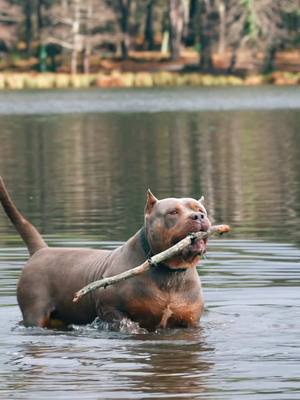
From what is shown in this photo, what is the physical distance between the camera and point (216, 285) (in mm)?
15477

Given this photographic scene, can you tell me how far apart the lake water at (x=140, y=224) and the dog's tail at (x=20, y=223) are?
0.70m

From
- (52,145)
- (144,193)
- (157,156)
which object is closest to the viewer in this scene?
(144,193)

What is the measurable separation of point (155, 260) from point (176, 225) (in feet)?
1.03

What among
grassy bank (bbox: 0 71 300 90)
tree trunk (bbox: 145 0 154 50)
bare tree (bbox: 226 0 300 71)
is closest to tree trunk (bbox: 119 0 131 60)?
tree trunk (bbox: 145 0 154 50)

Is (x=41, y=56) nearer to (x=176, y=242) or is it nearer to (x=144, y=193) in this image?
(x=144, y=193)

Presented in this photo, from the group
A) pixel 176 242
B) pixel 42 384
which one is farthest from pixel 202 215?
pixel 42 384

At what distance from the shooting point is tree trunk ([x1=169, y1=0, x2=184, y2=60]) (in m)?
105

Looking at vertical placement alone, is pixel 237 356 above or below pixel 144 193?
above

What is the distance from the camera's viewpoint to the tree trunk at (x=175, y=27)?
105 m

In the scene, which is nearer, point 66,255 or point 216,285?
point 66,255

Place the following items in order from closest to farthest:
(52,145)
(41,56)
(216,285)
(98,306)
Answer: (98,306)
(216,285)
(52,145)
(41,56)

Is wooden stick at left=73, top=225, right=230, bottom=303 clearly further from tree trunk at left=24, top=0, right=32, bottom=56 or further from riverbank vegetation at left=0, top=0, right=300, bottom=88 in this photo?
tree trunk at left=24, top=0, right=32, bottom=56

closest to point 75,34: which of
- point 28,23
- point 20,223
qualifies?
point 28,23

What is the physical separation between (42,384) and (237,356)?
166cm
